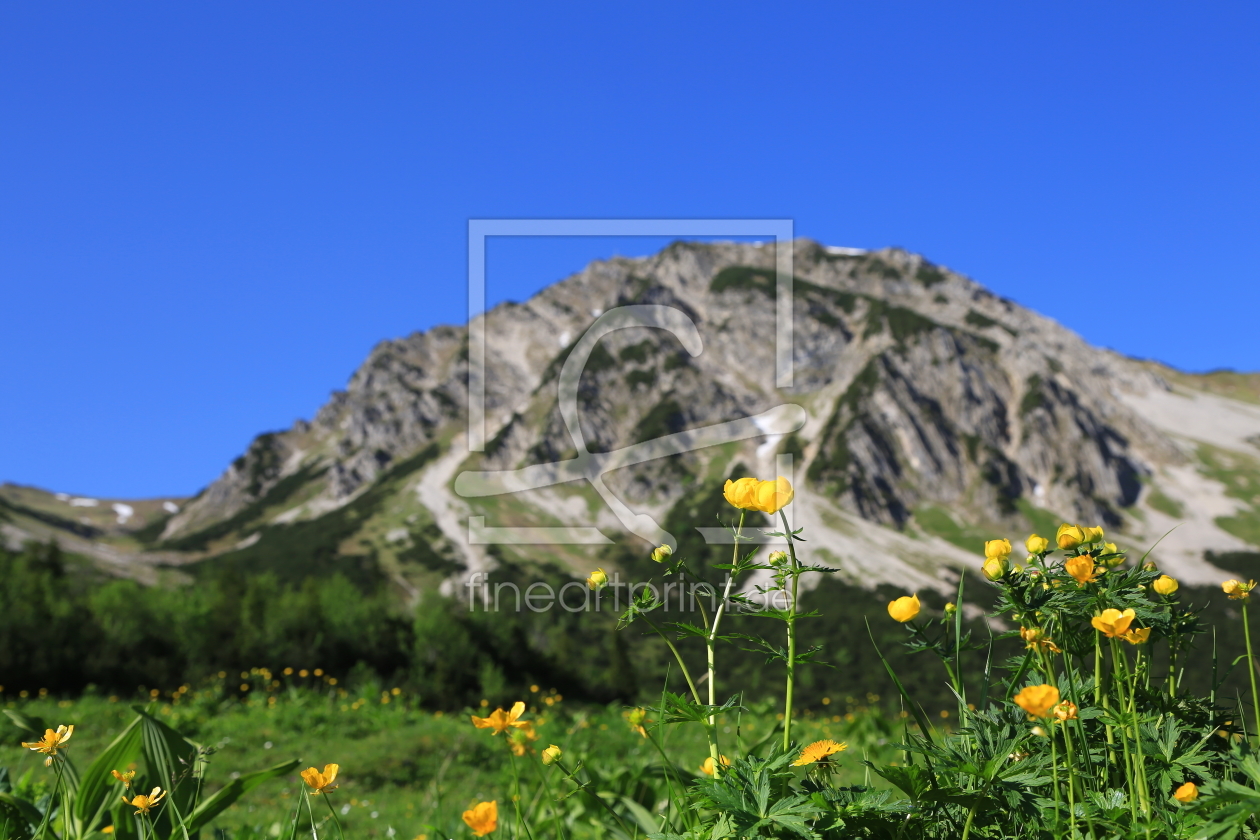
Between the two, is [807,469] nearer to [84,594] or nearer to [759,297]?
[759,297]

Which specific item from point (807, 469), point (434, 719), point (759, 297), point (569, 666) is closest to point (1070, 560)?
point (434, 719)

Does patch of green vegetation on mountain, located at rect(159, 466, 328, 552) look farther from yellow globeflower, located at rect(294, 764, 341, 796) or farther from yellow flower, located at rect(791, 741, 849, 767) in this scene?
yellow flower, located at rect(791, 741, 849, 767)

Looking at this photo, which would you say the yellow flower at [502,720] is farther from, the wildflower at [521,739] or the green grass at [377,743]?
the green grass at [377,743]

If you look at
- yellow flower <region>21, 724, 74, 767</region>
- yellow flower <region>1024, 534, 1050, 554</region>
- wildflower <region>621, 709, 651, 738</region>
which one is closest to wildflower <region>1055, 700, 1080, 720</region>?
yellow flower <region>1024, 534, 1050, 554</region>

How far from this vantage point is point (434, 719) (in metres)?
9.38

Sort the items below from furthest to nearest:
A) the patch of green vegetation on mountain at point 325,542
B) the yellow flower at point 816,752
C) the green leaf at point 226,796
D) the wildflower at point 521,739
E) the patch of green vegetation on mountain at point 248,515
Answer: the patch of green vegetation on mountain at point 248,515 < the patch of green vegetation on mountain at point 325,542 < the green leaf at point 226,796 < the wildflower at point 521,739 < the yellow flower at point 816,752

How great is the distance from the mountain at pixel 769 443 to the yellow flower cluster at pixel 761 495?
8120cm

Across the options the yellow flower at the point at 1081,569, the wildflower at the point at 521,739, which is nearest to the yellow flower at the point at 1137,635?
the yellow flower at the point at 1081,569

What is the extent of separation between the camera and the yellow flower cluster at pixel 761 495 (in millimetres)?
1490

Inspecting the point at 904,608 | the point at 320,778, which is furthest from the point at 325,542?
the point at 904,608

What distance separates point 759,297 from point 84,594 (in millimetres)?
146168

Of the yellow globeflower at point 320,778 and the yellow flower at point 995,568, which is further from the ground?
the yellow flower at point 995,568

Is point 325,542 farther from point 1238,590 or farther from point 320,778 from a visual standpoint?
point 1238,590

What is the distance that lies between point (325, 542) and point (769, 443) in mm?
69794
